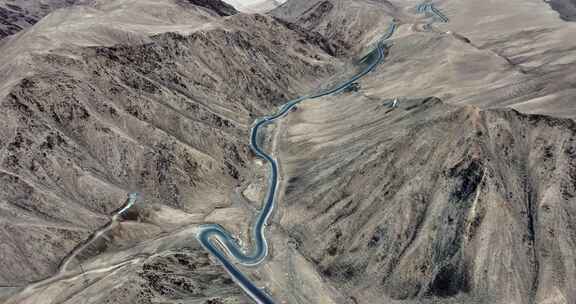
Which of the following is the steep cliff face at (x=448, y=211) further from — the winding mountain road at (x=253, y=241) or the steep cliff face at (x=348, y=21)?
the steep cliff face at (x=348, y=21)

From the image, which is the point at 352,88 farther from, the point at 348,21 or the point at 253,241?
the point at 253,241

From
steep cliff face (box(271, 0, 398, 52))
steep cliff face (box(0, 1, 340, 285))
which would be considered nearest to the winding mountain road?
steep cliff face (box(0, 1, 340, 285))

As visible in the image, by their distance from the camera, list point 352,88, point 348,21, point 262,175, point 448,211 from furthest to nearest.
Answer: point 348,21
point 352,88
point 262,175
point 448,211

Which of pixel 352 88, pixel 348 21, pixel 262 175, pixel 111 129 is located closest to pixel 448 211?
pixel 262 175

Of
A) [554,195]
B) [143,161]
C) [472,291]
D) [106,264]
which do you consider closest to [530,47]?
[554,195]

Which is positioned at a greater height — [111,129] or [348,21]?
[111,129]

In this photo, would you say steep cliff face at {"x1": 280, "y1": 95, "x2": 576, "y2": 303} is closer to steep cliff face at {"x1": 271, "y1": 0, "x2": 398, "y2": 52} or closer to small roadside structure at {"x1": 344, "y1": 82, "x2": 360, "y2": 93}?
small roadside structure at {"x1": 344, "y1": 82, "x2": 360, "y2": 93}

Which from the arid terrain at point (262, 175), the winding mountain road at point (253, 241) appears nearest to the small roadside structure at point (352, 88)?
the arid terrain at point (262, 175)

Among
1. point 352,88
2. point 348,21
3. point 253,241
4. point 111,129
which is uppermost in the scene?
point 111,129
